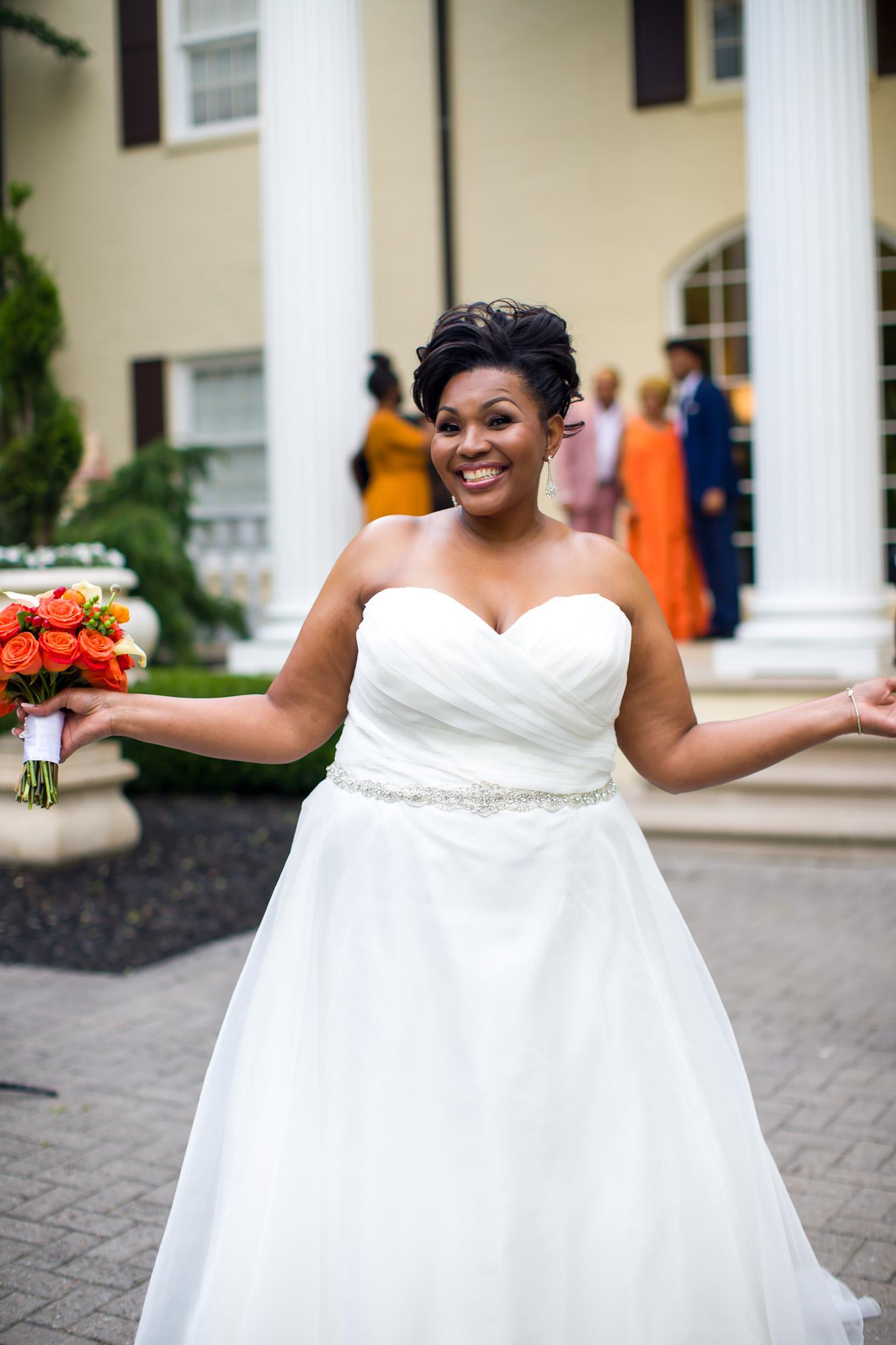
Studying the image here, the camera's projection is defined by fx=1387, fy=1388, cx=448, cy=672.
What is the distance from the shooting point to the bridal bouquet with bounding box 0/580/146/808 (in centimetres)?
243

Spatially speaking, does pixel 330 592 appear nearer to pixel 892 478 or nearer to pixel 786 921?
pixel 786 921

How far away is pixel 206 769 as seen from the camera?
8984 mm

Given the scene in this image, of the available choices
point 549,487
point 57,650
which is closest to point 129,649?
point 57,650

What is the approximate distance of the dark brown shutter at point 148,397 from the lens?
49.1 ft

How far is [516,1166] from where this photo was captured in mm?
2230

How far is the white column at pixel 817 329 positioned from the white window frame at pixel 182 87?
7517 mm

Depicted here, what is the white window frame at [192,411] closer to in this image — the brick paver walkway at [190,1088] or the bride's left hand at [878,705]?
the brick paver walkway at [190,1088]

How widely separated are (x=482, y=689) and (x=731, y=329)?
11209 mm

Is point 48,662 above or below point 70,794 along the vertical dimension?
above

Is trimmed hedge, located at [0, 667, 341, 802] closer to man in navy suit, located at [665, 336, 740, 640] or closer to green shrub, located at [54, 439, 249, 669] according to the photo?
green shrub, located at [54, 439, 249, 669]

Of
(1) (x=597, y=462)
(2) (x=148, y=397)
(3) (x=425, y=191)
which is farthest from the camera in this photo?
(2) (x=148, y=397)

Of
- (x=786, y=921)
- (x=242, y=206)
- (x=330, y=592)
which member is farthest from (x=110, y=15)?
(x=330, y=592)

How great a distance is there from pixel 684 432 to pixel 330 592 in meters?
7.98

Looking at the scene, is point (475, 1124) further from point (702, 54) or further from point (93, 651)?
point (702, 54)
